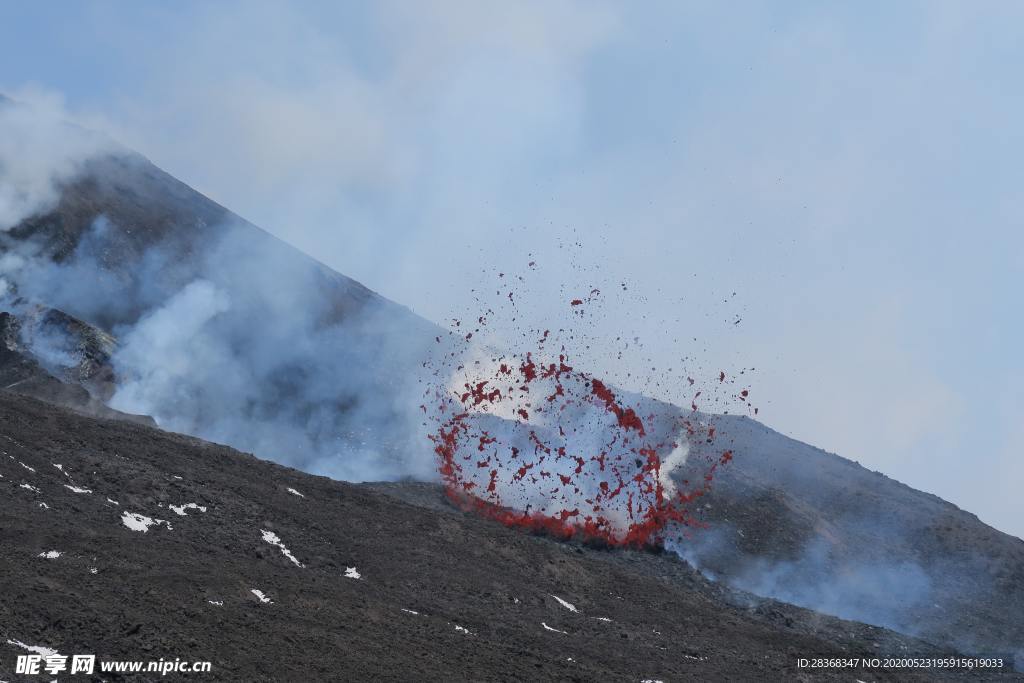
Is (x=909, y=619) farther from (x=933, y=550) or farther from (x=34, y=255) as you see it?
(x=34, y=255)

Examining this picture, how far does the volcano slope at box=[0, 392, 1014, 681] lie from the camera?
20.5m

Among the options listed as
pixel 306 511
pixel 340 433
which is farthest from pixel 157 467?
pixel 340 433

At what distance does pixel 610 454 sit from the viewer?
205 ft

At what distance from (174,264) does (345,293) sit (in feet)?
46.3

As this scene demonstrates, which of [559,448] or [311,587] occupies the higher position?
[559,448]

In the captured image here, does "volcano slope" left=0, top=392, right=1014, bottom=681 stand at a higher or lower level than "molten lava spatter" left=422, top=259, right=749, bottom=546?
lower

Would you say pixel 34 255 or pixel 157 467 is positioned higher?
pixel 34 255

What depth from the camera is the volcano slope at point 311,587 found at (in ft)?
67.2

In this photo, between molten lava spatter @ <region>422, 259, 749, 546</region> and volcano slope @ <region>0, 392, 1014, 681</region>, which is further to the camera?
molten lava spatter @ <region>422, 259, 749, 546</region>

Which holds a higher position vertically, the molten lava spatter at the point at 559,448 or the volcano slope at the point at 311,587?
the molten lava spatter at the point at 559,448

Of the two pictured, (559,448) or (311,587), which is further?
(559,448)

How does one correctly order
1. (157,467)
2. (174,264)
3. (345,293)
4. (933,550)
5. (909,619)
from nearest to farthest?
(157,467), (909,619), (933,550), (174,264), (345,293)

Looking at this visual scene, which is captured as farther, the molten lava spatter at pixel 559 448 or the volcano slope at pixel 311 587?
the molten lava spatter at pixel 559 448

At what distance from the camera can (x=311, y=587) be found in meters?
26.3
